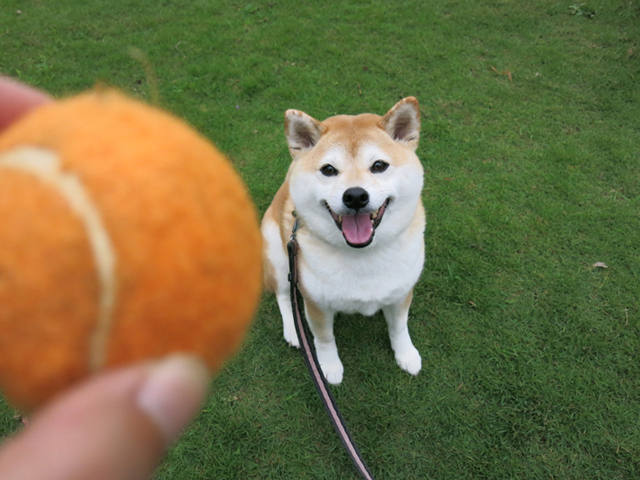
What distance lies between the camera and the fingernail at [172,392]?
728mm

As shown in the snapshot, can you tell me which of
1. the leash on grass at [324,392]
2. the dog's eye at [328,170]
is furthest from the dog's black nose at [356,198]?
the leash on grass at [324,392]

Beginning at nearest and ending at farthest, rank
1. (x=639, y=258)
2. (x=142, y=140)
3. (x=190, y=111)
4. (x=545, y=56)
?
1. (x=142, y=140)
2. (x=639, y=258)
3. (x=190, y=111)
4. (x=545, y=56)

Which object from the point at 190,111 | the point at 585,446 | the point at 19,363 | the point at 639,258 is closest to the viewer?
the point at 19,363

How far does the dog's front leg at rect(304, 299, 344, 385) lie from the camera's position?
7.84 ft

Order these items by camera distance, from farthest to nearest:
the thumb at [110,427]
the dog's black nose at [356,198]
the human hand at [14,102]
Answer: the dog's black nose at [356,198], the human hand at [14,102], the thumb at [110,427]

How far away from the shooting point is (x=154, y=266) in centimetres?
72

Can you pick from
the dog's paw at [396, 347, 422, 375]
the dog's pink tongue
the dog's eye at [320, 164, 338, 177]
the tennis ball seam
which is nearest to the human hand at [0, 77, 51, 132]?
the tennis ball seam

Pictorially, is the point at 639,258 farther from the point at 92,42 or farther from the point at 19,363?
the point at 92,42

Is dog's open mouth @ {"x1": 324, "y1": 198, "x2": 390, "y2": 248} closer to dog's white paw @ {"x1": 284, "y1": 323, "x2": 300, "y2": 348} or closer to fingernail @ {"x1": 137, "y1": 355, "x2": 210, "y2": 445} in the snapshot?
dog's white paw @ {"x1": 284, "y1": 323, "x2": 300, "y2": 348}

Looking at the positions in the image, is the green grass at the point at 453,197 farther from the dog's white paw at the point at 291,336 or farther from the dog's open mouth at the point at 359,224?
the dog's open mouth at the point at 359,224

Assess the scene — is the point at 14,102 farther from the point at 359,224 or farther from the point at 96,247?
the point at 359,224

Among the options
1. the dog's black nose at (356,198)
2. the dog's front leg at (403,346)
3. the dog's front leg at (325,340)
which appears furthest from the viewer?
the dog's front leg at (403,346)

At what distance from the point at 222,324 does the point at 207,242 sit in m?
0.17

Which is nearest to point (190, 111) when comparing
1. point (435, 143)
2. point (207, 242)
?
point (435, 143)
